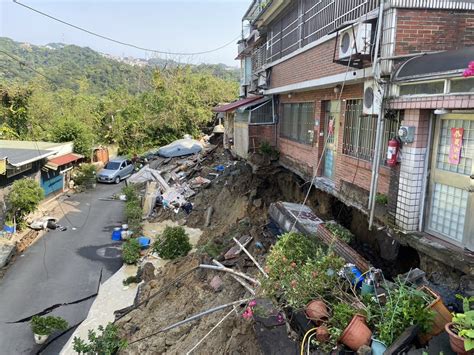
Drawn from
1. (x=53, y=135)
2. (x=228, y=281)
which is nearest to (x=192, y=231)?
(x=228, y=281)

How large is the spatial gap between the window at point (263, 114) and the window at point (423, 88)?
937 cm

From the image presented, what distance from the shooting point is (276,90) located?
13.8m

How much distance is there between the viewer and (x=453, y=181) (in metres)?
5.77

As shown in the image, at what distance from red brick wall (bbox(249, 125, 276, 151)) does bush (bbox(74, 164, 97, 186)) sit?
20.0m

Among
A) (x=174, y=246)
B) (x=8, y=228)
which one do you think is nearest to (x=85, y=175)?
(x=8, y=228)

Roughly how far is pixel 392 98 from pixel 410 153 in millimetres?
1030

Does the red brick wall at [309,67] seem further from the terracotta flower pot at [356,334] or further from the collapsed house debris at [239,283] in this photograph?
the terracotta flower pot at [356,334]

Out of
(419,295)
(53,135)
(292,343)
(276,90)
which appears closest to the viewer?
(419,295)

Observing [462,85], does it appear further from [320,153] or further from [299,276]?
[320,153]

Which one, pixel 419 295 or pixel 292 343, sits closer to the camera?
pixel 419 295

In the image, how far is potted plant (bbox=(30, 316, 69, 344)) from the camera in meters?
11.6

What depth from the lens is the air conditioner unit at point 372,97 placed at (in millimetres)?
6730

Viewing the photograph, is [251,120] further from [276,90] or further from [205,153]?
[205,153]

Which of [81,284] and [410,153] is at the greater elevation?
[410,153]
